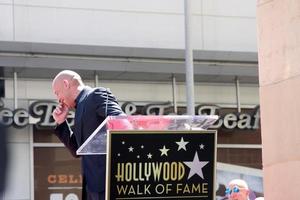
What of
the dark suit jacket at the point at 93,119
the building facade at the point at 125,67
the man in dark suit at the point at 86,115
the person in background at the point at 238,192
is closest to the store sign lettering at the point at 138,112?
the building facade at the point at 125,67

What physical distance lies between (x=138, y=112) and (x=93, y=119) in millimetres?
12388

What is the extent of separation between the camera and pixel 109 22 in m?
17.0

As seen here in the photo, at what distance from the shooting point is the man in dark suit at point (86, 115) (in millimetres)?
4867

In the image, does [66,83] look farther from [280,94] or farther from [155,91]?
[155,91]

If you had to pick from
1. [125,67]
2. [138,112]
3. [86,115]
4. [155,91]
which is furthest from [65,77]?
[155,91]

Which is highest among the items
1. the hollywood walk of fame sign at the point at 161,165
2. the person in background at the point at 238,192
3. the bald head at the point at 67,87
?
the bald head at the point at 67,87

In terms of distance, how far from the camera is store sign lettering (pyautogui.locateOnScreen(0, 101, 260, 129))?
16.2 m

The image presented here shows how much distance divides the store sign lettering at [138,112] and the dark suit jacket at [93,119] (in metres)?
10.8

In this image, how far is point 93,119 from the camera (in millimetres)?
4988

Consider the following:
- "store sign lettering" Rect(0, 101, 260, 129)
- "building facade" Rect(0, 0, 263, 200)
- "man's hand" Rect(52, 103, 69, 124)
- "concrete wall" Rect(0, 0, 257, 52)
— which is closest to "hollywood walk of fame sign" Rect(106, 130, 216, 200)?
"man's hand" Rect(52, 103, 69, 124)

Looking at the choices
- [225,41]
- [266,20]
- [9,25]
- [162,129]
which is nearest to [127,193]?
[162,129]

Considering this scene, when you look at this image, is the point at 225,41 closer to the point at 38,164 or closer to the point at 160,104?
the point at 160,104

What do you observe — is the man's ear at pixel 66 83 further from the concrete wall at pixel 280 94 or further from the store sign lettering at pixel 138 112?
the store sign lettering at pixel 138 112

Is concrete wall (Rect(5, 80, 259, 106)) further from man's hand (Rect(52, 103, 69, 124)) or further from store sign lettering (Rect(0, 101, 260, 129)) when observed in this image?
man's hand (Rect(52, 103, 69, 124))
